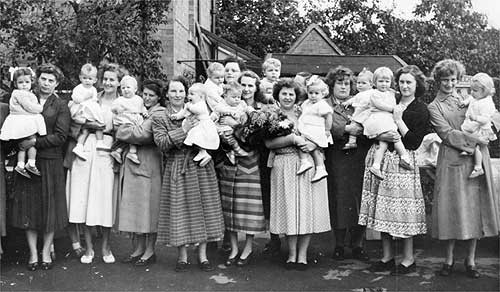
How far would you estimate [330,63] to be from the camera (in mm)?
11633

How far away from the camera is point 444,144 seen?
16.6 ft

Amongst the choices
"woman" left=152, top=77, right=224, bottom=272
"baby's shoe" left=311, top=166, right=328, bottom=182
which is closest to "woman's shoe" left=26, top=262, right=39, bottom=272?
"woman" left=152, top=77, right=224, bottom=272

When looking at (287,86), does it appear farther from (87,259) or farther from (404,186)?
(87,259)

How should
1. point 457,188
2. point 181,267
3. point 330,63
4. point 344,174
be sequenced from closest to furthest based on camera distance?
point 457,188 < point 181,267 < point 344,174 < point 330,63

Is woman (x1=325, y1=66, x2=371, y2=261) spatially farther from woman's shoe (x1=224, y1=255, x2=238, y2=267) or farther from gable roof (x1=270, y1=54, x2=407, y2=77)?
gable roof (x1=270, y1=54, x2=407, y2=77)

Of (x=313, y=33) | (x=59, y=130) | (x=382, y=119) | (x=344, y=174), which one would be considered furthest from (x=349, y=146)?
(x=313, y=33)

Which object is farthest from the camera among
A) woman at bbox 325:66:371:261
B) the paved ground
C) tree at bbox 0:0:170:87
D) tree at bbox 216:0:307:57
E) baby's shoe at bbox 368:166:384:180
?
tree at bbox 216:0:307:57

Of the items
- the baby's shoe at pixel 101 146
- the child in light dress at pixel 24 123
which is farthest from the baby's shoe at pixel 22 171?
the baby's shoe at pixel 101 146

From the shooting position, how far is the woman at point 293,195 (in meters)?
5.17

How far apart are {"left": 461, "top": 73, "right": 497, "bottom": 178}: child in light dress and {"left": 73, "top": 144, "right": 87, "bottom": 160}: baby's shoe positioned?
3.42 meters

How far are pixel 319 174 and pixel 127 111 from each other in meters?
1.86

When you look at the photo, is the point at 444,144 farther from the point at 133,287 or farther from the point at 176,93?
the point at 133,287

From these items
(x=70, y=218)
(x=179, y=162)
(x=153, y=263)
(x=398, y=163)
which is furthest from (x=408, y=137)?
(x=70, y=218)

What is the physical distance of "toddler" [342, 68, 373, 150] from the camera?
531cm
